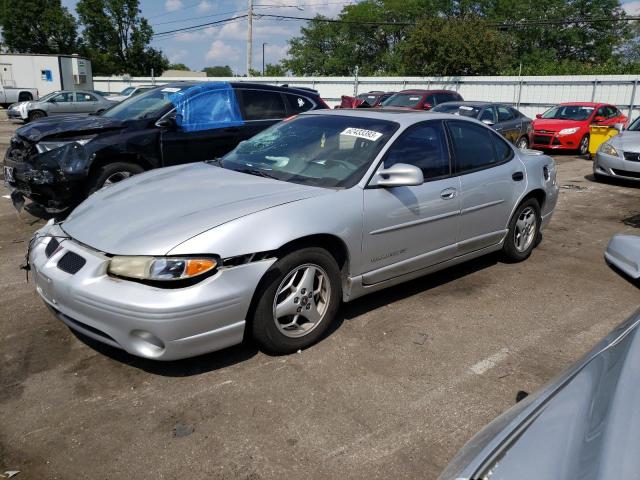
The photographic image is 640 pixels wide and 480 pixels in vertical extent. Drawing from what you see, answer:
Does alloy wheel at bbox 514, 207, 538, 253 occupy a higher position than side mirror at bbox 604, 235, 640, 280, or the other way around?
side mirror at bbox 604, 235, 640, 280

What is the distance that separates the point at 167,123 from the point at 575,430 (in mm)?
6065

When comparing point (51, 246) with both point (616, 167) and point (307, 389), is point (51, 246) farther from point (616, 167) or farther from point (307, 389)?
point (616, 167)

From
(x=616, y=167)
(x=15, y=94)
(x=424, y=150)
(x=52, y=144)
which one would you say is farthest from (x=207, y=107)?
(x=15, y=94)

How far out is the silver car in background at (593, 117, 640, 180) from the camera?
33.3 ft

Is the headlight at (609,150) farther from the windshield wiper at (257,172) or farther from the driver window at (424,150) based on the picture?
the windshield wiper at (257,172)

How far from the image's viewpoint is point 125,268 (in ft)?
9.98

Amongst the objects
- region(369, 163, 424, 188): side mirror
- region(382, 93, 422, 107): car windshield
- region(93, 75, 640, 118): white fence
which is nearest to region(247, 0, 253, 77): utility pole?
region(93, 75, 640, 118): white fence

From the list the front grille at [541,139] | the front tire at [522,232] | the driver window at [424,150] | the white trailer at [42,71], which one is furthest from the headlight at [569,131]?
the white trailer at [42,71]

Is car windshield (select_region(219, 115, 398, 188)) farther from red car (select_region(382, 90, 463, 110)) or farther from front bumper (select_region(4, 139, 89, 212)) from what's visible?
red car (select_region(382, 90, 463, 110))

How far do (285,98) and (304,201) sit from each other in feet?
15.2

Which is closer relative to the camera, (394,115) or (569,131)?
(394,115)

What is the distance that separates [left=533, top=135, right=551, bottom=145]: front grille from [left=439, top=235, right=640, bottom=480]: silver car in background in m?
14.4

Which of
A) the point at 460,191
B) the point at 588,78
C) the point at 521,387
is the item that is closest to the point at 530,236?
the point at 460,191

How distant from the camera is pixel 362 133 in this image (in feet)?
13.9
